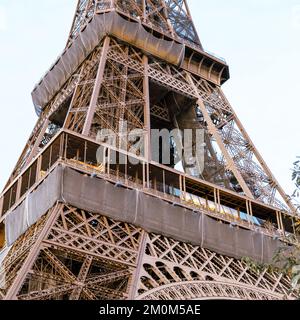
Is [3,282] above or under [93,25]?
under

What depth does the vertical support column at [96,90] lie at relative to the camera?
24891 mm

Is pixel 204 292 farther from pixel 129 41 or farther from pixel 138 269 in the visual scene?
pixel 129 41

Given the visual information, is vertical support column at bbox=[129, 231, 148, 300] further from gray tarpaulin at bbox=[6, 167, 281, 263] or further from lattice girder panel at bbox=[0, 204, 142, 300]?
gray tarpaulin at bbox=[6, 167, 281, 263]

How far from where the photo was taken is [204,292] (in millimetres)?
21188

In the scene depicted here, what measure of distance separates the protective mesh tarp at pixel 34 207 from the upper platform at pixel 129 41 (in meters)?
12.0

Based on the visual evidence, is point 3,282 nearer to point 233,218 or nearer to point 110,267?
point 110,267

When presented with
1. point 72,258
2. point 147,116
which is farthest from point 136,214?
point 147,116

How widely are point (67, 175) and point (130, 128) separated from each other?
22.3 ft

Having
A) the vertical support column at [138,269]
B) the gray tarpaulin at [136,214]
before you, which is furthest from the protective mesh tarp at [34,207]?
the vertical support column at [138,269]

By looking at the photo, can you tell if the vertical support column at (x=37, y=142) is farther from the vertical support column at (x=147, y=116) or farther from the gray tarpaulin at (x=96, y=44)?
the vertical support column at (x=147, y=116)

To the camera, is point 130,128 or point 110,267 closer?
point 110,267

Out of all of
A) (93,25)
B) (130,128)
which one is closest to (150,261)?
(130,128)

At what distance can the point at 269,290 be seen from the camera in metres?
23.9

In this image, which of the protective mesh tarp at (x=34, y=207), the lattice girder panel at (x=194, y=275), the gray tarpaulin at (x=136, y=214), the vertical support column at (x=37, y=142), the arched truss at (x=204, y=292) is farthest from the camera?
the vertical support column at (x=37, y=142)
